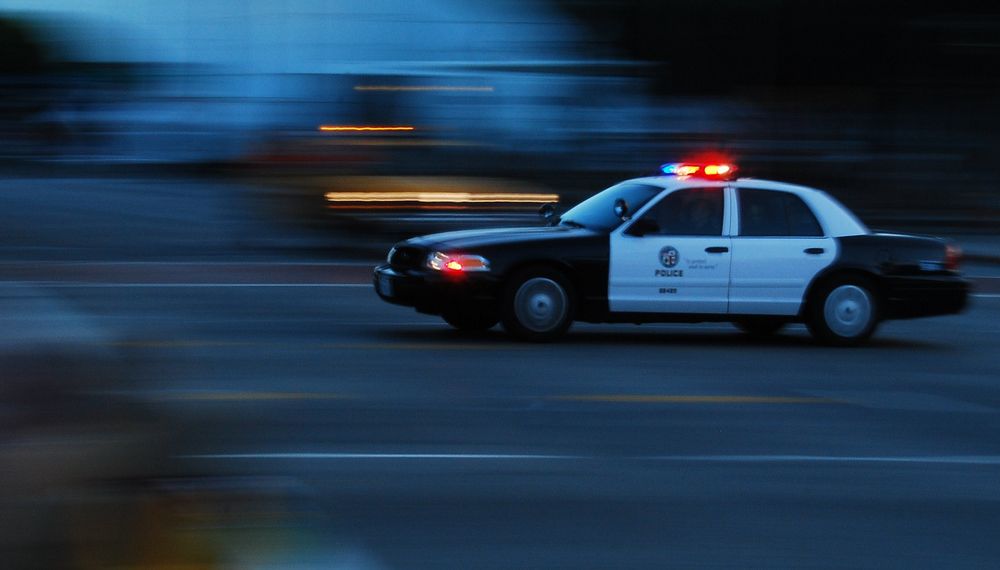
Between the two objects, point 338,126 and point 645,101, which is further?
point 645,101

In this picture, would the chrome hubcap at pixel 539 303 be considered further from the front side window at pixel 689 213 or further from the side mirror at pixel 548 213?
the side mirror at pixel 548 213

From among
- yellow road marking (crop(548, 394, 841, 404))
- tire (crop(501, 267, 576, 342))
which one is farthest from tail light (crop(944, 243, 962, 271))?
yellow road marking (crop(548, 394, 841, 404))

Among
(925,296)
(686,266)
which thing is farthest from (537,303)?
(925,296)

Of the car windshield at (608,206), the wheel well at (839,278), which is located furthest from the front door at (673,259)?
the wheel well at (839,278)

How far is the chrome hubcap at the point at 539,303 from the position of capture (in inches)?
474

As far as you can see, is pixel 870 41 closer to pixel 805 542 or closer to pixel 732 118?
Answer: pixel 732 118

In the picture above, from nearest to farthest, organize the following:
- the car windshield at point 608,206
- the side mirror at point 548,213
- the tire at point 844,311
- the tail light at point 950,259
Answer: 1. the car windshield at point 608,206
2. the tire at point 844,311
3. the tail light at point 950,259
4. the side mirror at point 548,213

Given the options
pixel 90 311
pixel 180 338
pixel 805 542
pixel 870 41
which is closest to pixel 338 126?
pixel 90 311

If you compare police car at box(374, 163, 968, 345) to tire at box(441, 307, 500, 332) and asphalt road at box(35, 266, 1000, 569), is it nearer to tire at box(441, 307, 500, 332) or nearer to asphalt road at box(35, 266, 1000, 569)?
tire at box(441, 307, 500, 332)

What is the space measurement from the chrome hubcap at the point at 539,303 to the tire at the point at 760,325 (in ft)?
5.58

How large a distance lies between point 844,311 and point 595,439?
17.3 ft

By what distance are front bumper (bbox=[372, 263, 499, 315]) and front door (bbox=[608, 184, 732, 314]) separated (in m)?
1.04

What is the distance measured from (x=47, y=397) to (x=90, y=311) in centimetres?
1212

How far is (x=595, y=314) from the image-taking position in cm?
1217
